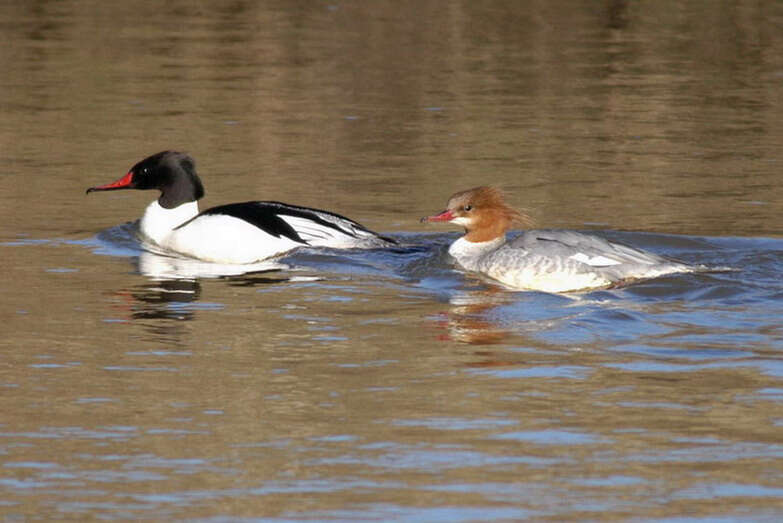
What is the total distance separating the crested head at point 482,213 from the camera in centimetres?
1109

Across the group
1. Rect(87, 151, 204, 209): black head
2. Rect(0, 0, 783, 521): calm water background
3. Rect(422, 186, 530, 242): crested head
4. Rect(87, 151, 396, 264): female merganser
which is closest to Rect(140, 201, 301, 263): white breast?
Rect(87, 151, 396, 264): female merganser

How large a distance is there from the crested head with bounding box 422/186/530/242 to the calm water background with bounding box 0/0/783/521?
14.2 inches

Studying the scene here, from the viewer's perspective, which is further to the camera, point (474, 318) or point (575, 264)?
point (575, 264)

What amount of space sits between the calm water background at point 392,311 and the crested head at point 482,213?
362mm

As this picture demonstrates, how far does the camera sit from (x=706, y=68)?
869 inches

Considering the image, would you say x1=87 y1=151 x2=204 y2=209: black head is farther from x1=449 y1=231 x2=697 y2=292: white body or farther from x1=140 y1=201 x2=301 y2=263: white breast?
x1=449 y1=231 x2=697 y2=292: white body

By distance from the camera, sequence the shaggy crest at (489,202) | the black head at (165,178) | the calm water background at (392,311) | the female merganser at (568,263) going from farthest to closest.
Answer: the black head at (165,178)
the shaggy crest at (489,202)
the female merganser at (568,263)
the calm water background at (392,311)

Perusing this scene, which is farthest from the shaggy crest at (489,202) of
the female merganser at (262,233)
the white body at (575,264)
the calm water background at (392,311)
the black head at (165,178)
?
the black head at (165,178)

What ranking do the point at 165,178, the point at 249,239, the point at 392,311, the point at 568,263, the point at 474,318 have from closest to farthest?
1. the point at 474,318
2. the point at 392,311
3. the point at 568,263
4. the point at 249,239
5. the point at 165,178

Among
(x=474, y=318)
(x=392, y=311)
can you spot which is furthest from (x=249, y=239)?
(x=474, y=318)

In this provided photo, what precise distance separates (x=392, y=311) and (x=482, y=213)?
78.9 inches

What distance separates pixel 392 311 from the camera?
9.39m

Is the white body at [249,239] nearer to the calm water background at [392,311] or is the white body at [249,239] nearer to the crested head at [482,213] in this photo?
the calm water background at [392,311]

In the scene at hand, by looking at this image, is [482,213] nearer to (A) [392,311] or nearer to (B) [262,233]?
(B) [262,233]
